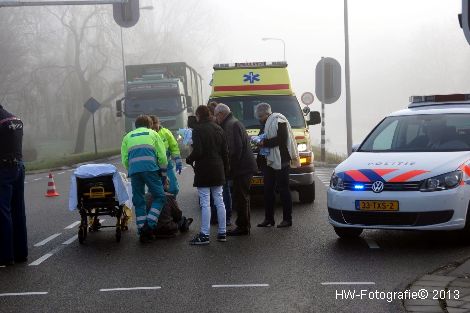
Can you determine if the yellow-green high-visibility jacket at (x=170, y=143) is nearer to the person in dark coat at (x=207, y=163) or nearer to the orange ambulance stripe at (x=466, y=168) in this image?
the person in dark coat at (x=207, y=163)

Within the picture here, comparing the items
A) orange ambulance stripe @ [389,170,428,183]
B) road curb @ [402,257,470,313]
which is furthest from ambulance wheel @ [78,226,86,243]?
road curb @ [402,257,470,313]

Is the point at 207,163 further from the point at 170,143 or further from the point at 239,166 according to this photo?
the point at 170,143

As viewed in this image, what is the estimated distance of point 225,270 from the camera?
28.6 ft

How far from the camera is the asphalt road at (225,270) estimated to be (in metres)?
7.19

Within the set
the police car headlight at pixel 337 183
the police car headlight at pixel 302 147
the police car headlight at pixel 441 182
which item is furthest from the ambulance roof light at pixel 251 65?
the police car headlight at pixel 441 182

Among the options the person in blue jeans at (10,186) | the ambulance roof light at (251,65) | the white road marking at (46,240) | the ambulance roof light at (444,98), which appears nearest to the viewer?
the person in blue jeans at (10,186)

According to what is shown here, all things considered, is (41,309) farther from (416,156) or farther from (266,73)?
(266,73)

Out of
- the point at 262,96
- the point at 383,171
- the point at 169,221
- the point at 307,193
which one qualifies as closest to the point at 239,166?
the point at 169,221

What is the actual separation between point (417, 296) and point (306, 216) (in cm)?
615

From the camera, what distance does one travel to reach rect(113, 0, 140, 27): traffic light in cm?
1773

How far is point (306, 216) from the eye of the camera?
13289mm

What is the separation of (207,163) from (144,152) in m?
0.84

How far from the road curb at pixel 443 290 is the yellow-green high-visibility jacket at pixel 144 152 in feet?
13.5

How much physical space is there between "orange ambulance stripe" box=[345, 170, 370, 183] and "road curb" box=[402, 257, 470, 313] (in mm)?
1584
